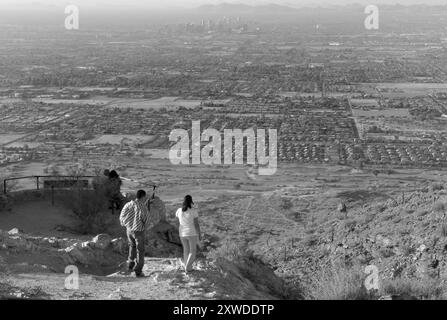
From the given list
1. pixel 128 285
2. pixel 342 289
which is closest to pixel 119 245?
pixel 128 285

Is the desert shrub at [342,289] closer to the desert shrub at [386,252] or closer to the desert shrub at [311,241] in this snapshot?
the desert shrub at [386,252]

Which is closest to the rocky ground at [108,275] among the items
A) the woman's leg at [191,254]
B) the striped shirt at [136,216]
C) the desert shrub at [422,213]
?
the woman's leg at [191,254]

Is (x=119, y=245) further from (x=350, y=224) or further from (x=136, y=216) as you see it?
(x=350, y=224)

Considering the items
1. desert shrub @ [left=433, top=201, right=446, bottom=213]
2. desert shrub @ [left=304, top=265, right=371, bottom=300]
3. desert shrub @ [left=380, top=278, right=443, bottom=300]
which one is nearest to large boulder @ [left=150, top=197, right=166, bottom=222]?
desert shrub @ [left=304, top=265, right=371, bottom=300]

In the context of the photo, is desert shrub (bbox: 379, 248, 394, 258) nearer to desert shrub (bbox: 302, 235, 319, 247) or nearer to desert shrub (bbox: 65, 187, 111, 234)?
desert shrub (bbox: 302, 235, 319, 247)

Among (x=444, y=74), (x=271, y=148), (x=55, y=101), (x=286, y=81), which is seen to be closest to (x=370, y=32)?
(x=444, y=74)

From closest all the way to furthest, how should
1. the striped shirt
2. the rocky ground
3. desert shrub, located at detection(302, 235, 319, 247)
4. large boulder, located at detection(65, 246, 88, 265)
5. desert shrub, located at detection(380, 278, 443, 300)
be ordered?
the rocky ground, desert shrub, located at detection(380, 278, 443, 300), the striped shirt, large boulder, located at detection(65, 246, 88, 265), desert shrub, located at detection(302, 235, 319, 247)
